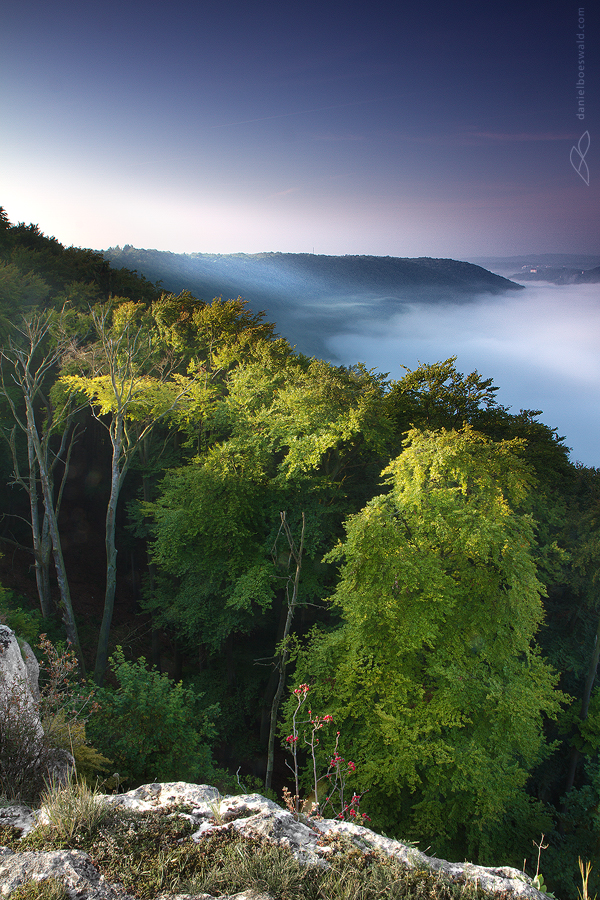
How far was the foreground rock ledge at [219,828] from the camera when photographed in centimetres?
285

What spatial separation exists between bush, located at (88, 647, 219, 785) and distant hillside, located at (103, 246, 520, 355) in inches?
5016

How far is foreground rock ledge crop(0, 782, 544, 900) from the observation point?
112 inches

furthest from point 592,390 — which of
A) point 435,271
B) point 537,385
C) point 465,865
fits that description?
point 465,865

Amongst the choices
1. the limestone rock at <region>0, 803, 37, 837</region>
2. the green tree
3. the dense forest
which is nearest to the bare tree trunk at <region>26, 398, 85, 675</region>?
the dense forest

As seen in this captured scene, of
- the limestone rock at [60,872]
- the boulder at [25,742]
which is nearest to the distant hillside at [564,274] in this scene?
the boulder at [25,742]

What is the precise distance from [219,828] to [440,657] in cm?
828

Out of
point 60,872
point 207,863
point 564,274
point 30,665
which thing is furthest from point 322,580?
point 564,274

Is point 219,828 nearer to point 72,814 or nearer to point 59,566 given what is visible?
point 72,814

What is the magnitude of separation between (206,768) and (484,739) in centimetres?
595

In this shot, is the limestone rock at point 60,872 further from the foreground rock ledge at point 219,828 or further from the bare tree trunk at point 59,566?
the bare tree trunk at point 59,566

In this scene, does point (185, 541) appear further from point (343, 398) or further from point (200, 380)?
point (343, 398)

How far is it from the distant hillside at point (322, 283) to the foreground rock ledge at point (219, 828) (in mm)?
131842

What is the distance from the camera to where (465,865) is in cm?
331

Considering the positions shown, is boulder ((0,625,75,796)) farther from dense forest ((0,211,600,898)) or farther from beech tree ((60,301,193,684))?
beech tree ((60,301,193,684))
